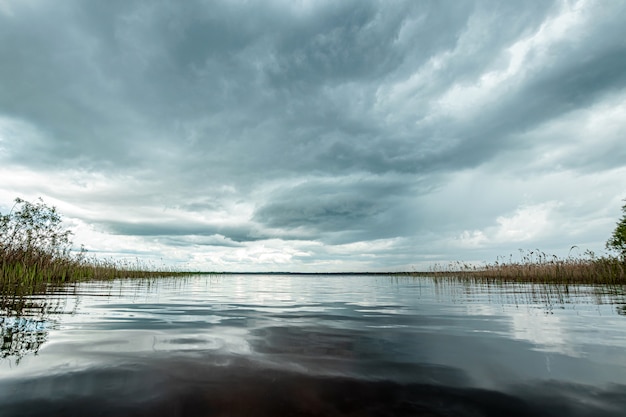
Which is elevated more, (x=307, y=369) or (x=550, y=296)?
(x=307, y=369)

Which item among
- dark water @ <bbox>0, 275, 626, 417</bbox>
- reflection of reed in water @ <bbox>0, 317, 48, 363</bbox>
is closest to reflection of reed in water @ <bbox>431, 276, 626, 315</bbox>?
dark water @ <bbox>0, 275, 626, 417</bbox>

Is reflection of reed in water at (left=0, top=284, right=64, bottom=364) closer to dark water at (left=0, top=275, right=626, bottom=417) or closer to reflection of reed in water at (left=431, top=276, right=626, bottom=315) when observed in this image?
dark water at (left=0, top=275, right=626, bottom=417)

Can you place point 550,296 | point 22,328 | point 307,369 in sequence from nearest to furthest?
point 307,369 → point 22,328 → point 550,296

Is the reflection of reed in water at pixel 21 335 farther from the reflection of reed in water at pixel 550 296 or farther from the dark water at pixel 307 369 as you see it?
the reflection of reed in water at pixel 550 296

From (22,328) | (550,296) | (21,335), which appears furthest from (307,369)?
(550,296)

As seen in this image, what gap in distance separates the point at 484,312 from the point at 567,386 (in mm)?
6641

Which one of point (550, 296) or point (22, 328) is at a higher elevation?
point (22, 328)

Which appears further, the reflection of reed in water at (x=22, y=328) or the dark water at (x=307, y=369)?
the reflection of reed in water at (x=22, y=328)

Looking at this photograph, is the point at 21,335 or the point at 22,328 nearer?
the point at 21,335

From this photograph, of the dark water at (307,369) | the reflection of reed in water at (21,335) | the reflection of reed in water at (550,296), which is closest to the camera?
the dark water at (307,369)

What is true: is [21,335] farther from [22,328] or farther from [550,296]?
[550,296]

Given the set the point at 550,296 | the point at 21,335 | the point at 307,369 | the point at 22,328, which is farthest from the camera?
the point at 550,296

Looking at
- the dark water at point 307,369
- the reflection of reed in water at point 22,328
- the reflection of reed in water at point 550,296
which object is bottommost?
the reflection of reed in water at point 550,296

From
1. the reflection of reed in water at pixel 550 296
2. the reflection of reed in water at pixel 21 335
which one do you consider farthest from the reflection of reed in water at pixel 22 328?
the reflection of reed in water at pixel 550 296
